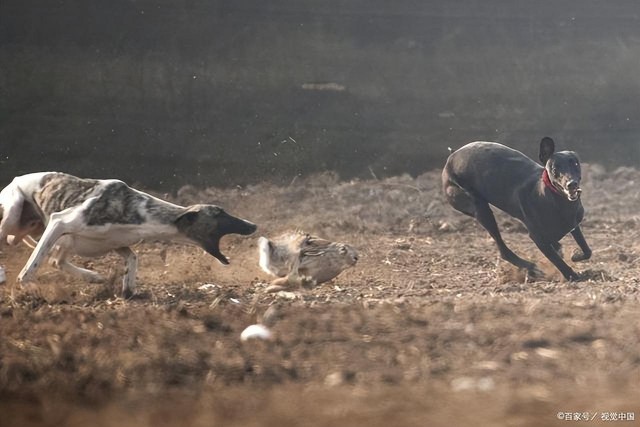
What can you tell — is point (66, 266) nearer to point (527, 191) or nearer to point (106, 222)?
point (106, 222)

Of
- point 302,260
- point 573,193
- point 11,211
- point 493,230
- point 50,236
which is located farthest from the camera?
point 493,230

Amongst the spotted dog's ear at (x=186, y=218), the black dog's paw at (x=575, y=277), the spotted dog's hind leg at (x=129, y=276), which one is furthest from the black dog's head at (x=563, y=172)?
the spotted dog's hind leg at (x=129, y=276)

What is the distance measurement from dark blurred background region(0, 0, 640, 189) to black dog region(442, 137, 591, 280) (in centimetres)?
406

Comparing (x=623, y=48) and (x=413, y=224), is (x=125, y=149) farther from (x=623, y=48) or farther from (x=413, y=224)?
(x=623, y=48)

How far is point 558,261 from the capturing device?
8.31m

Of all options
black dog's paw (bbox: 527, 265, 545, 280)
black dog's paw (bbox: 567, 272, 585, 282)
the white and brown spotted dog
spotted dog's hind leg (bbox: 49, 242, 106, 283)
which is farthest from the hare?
black dog's paw (bbox: 567, 272, 585, 282)

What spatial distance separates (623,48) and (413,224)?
18.7ft

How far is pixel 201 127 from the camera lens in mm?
13328

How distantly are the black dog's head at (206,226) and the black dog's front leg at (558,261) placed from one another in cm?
270

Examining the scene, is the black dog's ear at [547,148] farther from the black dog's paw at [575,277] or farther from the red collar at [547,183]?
the black dog's paw at [575,277]

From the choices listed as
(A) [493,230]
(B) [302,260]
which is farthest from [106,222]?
(A) [493,230]

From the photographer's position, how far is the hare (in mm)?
7680

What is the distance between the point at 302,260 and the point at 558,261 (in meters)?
2.26

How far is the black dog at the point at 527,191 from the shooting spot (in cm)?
834
